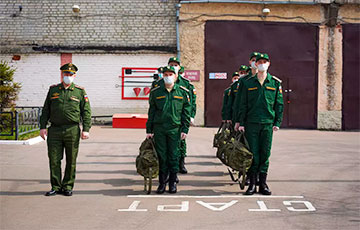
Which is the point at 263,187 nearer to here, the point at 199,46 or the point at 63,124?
the point at 63,124

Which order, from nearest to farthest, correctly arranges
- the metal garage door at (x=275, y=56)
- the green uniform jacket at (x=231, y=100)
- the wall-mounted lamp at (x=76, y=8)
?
the green uniform jacket at (x=231, y=100) → the metal garage door at (x=275, y=56) → the wall-mounted lamp at (x=76, y=8)

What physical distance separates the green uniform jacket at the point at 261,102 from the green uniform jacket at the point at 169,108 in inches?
36.2

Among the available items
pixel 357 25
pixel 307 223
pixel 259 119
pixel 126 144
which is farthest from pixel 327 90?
pixel 307 223

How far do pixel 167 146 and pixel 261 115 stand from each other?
1566 mm

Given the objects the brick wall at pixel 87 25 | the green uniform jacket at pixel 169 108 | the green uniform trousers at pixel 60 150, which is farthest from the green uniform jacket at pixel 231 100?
the brick wall at pixel 87 25

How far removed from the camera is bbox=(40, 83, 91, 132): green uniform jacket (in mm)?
6831

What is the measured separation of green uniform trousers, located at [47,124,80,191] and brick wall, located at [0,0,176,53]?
43.3 feet

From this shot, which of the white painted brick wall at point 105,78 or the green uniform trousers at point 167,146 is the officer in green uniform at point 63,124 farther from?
the white painted brick wall at point 105,78

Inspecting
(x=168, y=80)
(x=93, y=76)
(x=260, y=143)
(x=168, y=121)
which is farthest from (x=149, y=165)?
(x=93, y=76)

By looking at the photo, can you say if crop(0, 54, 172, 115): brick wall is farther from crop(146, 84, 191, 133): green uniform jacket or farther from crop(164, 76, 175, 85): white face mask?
crop(164, 76, 175, 85): white face mask

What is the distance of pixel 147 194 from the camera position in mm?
7012

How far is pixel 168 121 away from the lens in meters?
6.99

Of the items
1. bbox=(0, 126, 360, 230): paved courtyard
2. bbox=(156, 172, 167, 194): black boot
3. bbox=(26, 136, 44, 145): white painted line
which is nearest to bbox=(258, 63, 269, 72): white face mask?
bbox=(0, 126, 360, 230): paved courtyard

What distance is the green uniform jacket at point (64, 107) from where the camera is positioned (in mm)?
6831
